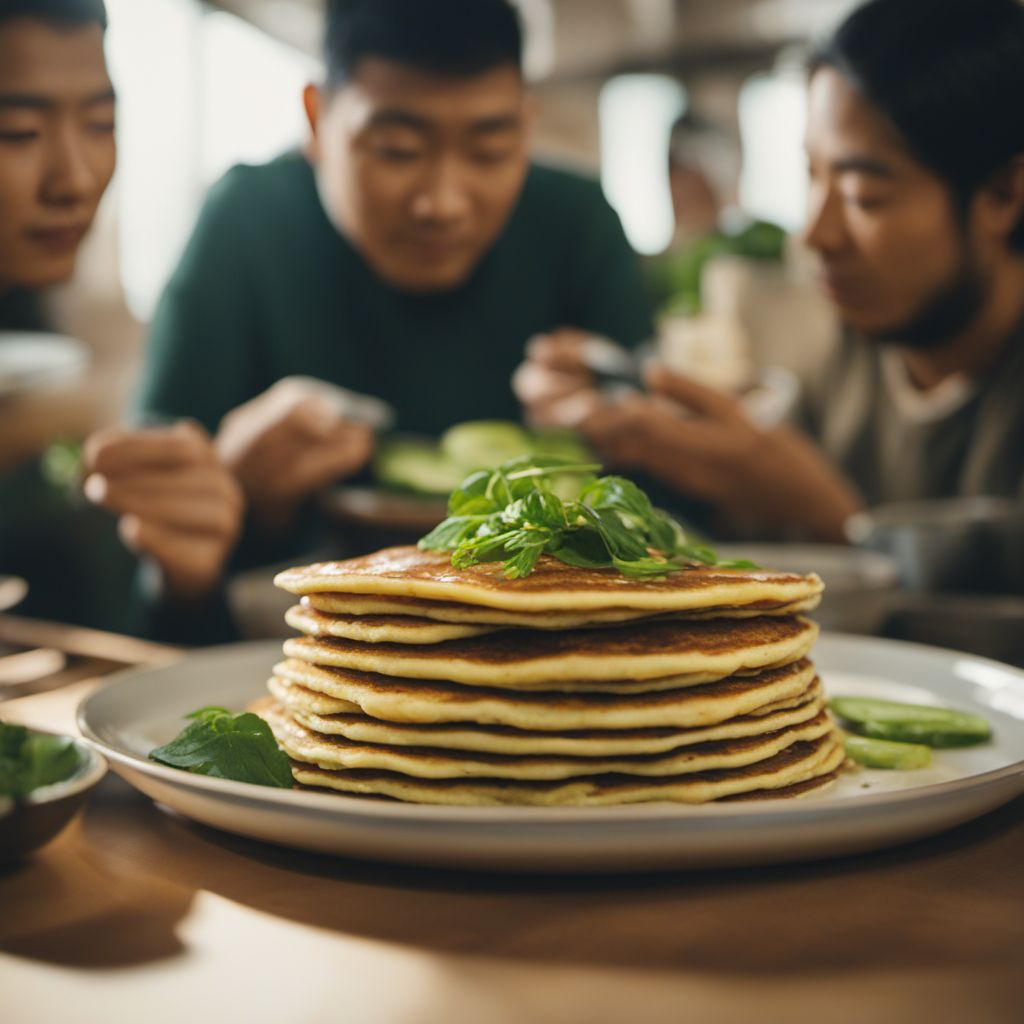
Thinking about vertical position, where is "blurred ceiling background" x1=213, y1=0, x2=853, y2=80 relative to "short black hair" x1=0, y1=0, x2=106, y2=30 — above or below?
above

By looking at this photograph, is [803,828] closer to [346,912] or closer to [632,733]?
[632,733]

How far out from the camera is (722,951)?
1.84 ft

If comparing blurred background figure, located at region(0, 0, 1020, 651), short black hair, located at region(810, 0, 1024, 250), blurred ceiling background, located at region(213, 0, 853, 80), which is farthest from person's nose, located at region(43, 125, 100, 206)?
blurred ceiling background, located at region(213, 0, 853, 80)

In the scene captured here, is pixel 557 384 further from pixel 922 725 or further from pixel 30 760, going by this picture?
pixel 30 760

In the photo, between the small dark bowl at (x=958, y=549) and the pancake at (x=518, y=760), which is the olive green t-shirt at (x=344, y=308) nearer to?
the small dark bowl at (x=958, y=549)

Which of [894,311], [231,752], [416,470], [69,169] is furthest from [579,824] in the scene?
[894,311]

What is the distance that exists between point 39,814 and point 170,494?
1187 mm

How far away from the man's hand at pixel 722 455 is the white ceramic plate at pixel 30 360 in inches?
51.3

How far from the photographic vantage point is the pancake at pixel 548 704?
692mm

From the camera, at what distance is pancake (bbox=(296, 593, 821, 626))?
71 cm

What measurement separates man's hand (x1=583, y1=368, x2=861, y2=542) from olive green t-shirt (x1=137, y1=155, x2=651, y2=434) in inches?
19.7

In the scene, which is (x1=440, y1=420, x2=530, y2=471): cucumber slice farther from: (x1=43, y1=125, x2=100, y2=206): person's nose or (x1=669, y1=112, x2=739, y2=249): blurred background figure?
(x1=669, y1=112, x2=739, y2=249): blurred background figure

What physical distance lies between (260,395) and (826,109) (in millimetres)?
1557

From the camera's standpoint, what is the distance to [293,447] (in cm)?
214
